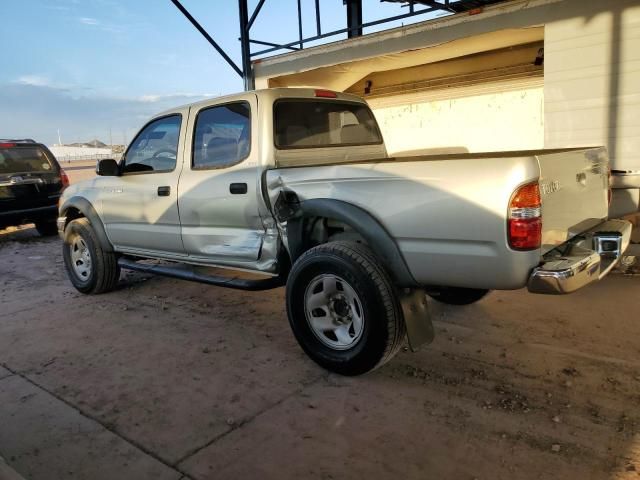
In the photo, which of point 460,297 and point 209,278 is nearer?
point 209,278

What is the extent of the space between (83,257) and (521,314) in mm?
4689

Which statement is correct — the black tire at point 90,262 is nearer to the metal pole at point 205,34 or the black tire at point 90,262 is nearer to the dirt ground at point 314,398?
the dirt ground at point 314,398

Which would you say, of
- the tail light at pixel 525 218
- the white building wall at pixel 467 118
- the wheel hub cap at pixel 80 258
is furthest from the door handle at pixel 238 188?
A: the white building wall at pixel 467 118

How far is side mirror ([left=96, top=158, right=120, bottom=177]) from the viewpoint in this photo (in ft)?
16.9

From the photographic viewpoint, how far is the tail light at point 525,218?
2.71 metres

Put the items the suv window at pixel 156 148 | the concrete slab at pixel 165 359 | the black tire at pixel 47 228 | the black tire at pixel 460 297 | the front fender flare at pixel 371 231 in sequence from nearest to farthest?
the concrete slab at pixel 165 359 < the front fender flare at pixel 371 231 < the black tire at pixel 460 297 < the suv window at pixel 156 148 < the black tire at pixel 47 228

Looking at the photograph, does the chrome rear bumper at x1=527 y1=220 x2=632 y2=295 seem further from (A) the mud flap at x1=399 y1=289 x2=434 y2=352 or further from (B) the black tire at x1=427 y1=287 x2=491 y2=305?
(B) the black tire at x1=427 y1=287 x2=491 y2=305

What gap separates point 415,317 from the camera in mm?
3322

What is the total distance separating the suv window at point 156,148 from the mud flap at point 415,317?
257 cm

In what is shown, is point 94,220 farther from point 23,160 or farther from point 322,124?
point 23,160

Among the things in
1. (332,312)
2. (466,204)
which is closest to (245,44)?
(332,312)

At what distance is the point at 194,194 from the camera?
4488 mm

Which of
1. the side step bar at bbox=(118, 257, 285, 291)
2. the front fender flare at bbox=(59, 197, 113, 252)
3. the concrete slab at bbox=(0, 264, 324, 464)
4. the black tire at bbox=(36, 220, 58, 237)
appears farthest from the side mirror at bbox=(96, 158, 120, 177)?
the black tire at bbox=(36, 220, 58, 237)

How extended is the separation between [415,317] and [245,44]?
7.41m
